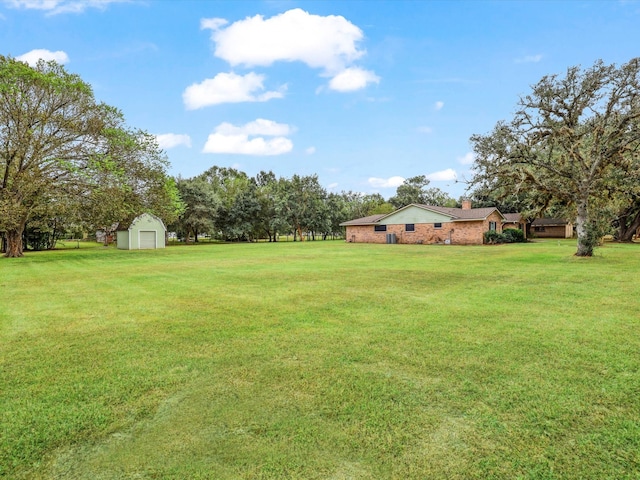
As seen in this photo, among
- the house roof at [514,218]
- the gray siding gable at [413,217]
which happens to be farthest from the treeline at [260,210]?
the house roof at [514,218]

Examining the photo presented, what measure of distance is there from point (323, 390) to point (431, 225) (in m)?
33.3

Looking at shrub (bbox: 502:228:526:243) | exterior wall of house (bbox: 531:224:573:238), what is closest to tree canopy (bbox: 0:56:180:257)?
shrub (bbox: 502:228:526:243)

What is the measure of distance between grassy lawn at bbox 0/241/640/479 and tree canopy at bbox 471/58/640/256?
11.4 meters

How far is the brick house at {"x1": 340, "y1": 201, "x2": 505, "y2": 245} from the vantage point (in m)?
32.3

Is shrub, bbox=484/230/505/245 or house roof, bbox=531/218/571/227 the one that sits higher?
house roof, bbox=531/218/571/227

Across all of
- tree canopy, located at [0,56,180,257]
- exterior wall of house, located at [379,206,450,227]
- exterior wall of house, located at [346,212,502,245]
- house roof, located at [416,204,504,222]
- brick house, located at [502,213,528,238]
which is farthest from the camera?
brick house, located at [502,213,528,238]

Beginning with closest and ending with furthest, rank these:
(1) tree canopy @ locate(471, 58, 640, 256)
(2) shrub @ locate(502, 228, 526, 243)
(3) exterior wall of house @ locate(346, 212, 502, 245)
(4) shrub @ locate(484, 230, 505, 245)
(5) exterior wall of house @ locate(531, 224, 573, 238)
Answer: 1. (1) tree canopy @ locate(471, 58, 640, 256)
2. (4) shrub @ locate(484, 230, 505, 245)
3. (3) exterior wall of house @ locate(346, 212, 502, 245)
4. (2) shrub @ locate(502, 228, 526, 243)
5. (5) exterior wall of house @ locate(531, 224, 573, 238)

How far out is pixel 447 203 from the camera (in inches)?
2758

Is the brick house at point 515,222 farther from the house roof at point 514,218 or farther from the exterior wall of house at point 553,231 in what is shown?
the exterior wall of house at point 553,231

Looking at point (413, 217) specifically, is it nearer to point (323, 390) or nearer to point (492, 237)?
point (492, 237)

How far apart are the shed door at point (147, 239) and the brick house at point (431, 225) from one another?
868 inches

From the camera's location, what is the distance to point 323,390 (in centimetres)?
348

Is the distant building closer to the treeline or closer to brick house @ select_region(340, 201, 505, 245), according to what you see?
the treeline

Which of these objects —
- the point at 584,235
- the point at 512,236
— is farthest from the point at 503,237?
the point at 584,235
